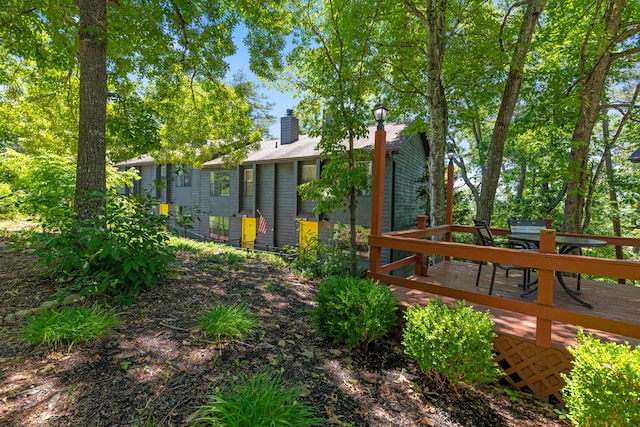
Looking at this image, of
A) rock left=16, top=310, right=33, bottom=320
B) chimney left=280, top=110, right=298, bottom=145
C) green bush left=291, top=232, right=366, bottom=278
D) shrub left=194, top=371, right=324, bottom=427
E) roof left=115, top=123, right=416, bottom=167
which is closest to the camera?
shrub left=194, top=371, right=324, bottom=427

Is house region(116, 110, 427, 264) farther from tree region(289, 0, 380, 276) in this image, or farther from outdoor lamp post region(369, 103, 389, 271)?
outdoor lamp post region(369, 103, 389, 271)

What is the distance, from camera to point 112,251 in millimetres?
2896

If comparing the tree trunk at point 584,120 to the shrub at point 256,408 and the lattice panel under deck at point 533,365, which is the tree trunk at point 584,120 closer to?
the lattice panel under deck at point 533,365

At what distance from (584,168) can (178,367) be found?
875cm

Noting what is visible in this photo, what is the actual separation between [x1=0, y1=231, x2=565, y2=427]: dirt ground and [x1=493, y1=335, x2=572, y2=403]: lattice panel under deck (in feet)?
0.51

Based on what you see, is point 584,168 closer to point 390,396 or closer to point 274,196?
point 390,396

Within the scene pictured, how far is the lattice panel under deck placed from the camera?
2574mm

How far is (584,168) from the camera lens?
6.61 m

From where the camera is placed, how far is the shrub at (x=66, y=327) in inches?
93.1

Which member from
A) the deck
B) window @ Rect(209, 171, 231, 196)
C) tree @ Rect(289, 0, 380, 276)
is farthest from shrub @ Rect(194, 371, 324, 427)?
window @ Rect(209, 171, 231, 196)

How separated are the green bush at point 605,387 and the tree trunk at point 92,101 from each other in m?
5.04

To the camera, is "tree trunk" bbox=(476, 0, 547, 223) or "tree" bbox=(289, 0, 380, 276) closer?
"tree" bbox=(289, 0, 380, 276)

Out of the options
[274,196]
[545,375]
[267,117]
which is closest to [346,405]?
[545,375]

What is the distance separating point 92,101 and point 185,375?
3633 mm
